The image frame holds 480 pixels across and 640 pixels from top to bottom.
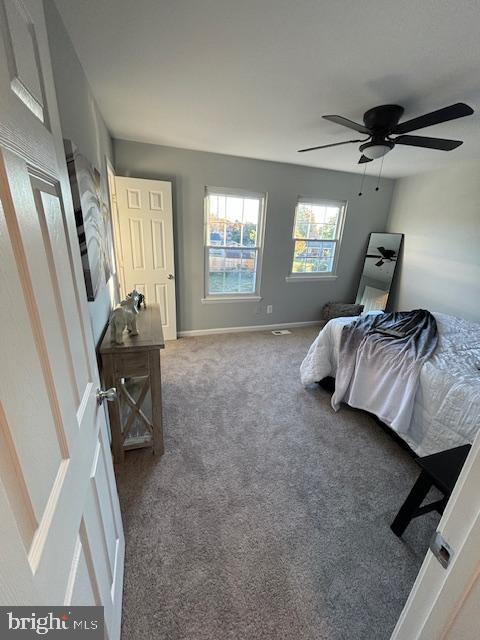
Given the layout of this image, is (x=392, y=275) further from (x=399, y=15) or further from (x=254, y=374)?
(x=399, y=15)

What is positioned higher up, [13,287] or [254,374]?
[13,287]

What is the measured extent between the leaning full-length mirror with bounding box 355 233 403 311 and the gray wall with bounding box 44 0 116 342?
3924mm

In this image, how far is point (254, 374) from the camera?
2.89 meters

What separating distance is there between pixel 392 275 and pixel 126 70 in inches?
162

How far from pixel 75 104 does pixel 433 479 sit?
104 inches

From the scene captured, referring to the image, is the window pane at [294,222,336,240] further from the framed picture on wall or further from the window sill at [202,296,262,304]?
the framed picture on wall

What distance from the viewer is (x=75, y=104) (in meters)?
1.48

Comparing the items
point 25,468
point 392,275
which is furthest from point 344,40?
point 392,275

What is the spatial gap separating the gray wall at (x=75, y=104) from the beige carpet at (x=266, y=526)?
3.46ft

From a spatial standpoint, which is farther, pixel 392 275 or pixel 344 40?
pixel 392 275

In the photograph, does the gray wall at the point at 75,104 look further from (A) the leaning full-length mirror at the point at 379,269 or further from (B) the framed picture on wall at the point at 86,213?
(A) the leaning full-length mirror at the point at 379,269

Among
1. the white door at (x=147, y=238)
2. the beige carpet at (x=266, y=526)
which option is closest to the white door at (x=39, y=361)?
the beige carpet at (x=266, y=526)

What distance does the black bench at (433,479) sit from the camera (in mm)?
1137

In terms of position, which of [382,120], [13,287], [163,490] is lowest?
[163,490]
